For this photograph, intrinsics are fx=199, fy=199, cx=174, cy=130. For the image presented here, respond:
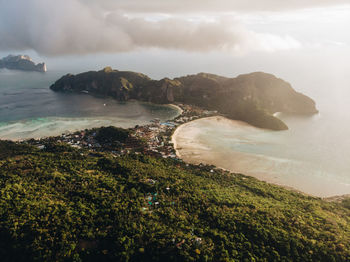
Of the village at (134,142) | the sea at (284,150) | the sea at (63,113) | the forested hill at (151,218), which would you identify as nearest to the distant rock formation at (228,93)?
the sea at (284,150)

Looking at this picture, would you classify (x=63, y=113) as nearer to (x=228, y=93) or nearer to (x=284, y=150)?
(x=228, y=93)

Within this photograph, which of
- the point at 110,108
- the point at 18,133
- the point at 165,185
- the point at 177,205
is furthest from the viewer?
the point at 110,108

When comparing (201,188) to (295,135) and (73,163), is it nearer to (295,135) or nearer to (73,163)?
(73,163)

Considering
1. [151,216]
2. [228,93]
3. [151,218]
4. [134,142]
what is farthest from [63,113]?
[151,218]

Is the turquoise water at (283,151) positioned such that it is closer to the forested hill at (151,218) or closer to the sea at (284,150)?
the sea at (284,150)

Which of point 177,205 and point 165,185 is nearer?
point 177,205

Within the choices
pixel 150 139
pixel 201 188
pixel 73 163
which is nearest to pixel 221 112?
pixel 150 139
